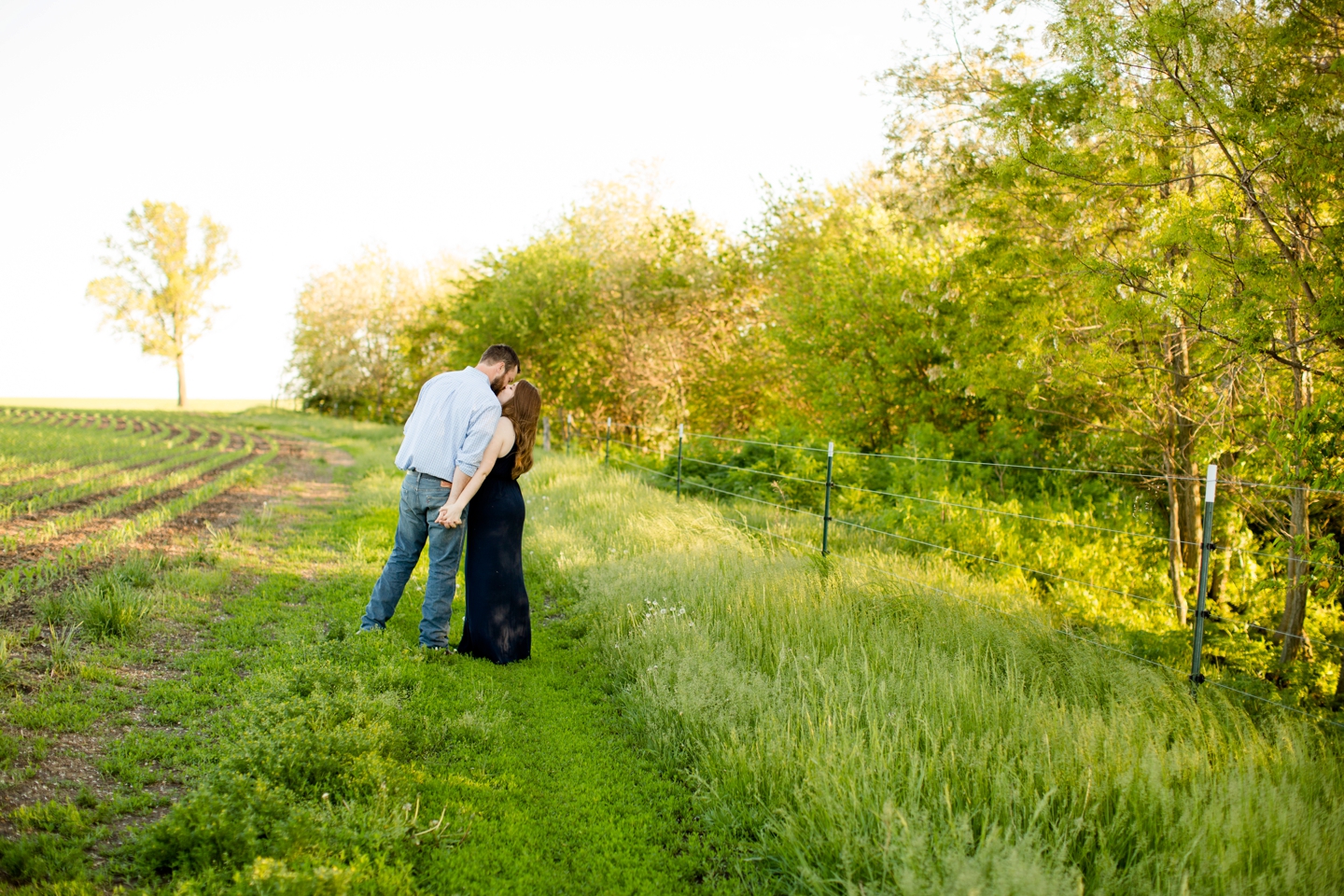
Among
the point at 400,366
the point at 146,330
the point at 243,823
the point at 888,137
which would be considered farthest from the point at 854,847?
the point at 146,330

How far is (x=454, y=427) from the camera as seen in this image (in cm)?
550

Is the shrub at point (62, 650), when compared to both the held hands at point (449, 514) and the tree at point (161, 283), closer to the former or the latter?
the held hands at point (449, 514)

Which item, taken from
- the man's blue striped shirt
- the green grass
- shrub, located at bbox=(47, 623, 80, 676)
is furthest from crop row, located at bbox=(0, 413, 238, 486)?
the man's blue striped shirt

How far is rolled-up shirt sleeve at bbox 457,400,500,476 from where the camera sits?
540cm

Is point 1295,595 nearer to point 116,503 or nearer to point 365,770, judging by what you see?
point 365,770

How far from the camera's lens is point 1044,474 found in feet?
39.0

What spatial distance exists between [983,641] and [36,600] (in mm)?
6912

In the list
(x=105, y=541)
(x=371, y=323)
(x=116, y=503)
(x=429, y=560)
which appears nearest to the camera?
(x=429, y=560)

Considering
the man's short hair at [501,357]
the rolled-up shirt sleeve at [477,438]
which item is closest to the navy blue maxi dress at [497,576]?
the rolled-up shirt sleeve at [477,438]

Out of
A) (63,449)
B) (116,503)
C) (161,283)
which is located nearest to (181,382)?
(161,283)

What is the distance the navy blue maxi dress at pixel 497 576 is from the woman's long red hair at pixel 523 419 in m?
0.06

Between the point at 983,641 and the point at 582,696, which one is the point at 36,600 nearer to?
the point at 582,696

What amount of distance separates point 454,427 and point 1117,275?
589 cm

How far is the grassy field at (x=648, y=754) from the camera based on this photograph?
2.89 metres
